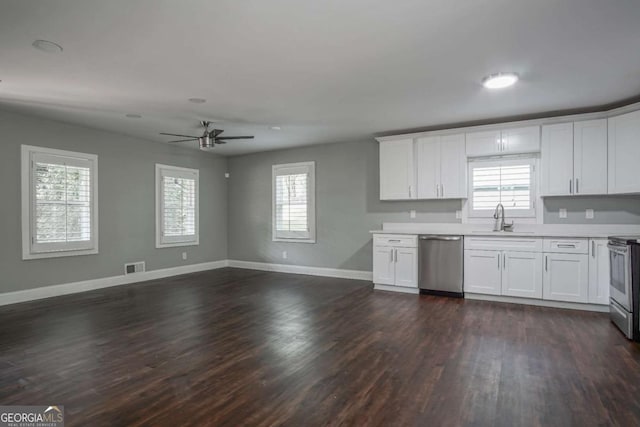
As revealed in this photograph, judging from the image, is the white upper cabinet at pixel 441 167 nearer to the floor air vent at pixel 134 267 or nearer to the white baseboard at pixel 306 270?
the white baseboard at pixel 306 270

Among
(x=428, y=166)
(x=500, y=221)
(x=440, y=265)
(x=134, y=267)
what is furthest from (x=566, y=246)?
(x=134, y=267)

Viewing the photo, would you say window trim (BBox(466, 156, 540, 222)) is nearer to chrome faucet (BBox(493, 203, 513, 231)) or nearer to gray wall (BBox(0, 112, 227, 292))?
chrome faucet (BBox(493, 203, 513, 231))

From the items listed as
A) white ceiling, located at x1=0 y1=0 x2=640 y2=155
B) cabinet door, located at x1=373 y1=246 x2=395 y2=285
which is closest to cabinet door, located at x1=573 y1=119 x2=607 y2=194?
white ceiling, located at x1=0 y1=0 x2=640 y2=155

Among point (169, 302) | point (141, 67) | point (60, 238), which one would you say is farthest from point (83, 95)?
point (169, 302)

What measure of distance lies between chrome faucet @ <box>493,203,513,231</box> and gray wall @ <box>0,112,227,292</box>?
219 inches

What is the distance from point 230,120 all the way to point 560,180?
4.62 metres

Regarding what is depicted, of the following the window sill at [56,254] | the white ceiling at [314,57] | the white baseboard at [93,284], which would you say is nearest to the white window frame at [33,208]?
the window sill at [56,254]

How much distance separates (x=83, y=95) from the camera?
411cm

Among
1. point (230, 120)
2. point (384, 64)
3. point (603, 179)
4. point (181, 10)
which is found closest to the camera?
point (181, 10)

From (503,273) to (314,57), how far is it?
369 cm

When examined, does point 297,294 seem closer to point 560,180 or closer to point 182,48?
point 182,48

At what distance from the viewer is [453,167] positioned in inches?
215

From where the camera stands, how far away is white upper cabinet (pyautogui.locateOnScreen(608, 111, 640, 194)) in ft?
14.0

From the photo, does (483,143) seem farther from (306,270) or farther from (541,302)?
(306,270)
